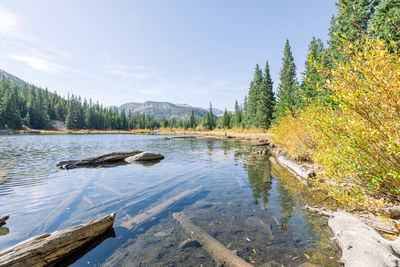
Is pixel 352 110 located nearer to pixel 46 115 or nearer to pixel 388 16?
pixel 388 16

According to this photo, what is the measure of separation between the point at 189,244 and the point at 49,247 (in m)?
2.93

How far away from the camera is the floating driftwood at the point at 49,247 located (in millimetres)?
2922

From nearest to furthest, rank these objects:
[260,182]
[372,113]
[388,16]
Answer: [372,113], [260,182], [388,16]

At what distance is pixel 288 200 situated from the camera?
691cm

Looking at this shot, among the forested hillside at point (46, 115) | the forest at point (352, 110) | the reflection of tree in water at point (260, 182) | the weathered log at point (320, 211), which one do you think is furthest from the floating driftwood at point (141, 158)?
the forested hillside at point (46, 115)

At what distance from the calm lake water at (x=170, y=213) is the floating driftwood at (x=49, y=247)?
0.96ft

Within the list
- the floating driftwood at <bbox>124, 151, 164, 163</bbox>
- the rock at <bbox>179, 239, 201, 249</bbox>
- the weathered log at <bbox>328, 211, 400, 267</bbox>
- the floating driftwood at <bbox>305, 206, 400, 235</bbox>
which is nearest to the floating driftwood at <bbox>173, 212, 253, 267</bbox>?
the rock at <bbox>179, 239, 201, 249</bbox>

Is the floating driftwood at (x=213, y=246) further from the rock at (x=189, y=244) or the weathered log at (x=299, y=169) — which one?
the weathered log at (x=299, y=169)

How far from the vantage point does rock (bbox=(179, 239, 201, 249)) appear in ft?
14.0

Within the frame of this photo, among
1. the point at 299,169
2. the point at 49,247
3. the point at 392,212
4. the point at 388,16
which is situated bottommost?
the point at 299,169

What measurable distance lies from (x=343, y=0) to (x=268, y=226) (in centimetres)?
3066

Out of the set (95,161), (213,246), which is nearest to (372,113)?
(213,246)

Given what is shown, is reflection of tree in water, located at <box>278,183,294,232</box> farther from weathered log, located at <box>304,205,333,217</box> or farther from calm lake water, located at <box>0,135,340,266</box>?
weathered log, located at <box>304,205,333,217</box>

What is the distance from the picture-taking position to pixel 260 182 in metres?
Result: 9.30
